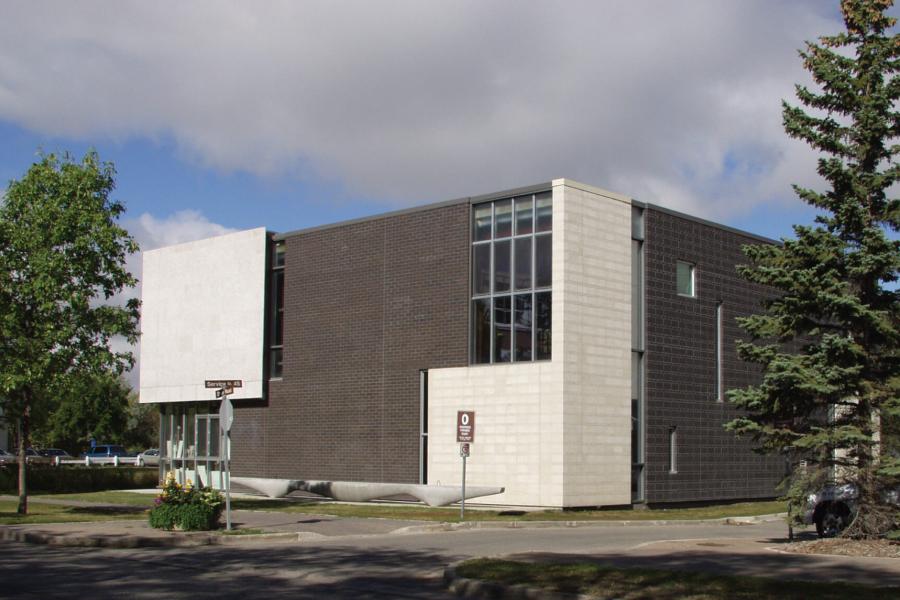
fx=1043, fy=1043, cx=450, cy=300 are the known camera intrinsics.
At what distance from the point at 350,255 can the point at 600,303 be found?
10012mm

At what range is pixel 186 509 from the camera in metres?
22.2

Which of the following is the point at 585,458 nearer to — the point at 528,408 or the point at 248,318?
the point at 528,408

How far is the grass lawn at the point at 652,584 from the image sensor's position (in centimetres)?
1244

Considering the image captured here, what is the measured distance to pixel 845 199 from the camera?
19234mm

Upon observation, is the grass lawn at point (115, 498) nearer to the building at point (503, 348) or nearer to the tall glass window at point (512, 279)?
the building at point (503, 348)

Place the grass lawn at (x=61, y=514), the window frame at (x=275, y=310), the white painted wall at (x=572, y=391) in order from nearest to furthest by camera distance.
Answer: the grass lawn at (x=61, y=514)
the white painted wall at (x=572, y=391)
the window frame at (x=275, y=310)

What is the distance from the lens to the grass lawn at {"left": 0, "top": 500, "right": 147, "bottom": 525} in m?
25.7

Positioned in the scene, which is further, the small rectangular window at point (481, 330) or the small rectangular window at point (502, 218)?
the small rectangular window at point (481, 330)

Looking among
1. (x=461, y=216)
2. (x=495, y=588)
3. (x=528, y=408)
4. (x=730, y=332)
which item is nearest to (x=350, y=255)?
(x=461, y=216)

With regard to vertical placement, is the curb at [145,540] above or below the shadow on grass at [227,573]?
below

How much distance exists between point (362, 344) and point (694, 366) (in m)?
11.4

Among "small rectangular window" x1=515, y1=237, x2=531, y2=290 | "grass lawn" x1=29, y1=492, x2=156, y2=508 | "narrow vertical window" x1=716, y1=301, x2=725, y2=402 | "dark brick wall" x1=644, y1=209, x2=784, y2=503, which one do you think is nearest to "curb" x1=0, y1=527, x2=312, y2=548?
"grass lawn" x1=29, y1=492, x2=156, y2=508

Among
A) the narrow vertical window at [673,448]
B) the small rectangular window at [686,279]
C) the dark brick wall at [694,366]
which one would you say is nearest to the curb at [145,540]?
the dark brick wall at [694,366]

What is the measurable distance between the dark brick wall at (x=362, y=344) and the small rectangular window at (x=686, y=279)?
7.26 metres
